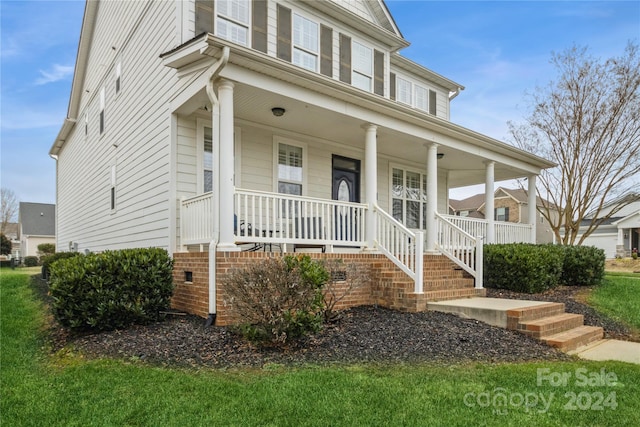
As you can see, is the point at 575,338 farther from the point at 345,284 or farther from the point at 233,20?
the point at 233,20

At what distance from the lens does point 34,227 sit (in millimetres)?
39219

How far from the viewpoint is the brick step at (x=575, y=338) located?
5539mm

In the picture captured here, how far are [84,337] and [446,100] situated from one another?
1278 centimetres

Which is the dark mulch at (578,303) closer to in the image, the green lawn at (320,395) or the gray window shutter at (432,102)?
the green lawn at (320,395)

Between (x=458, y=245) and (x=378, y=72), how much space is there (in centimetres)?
517

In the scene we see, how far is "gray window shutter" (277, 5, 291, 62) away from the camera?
30.8ft

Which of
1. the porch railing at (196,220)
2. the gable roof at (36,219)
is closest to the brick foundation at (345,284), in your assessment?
the porch railing at (196,220)

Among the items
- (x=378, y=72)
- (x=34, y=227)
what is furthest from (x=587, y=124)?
(x=34, y=227)

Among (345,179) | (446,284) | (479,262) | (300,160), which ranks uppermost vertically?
(300,160)

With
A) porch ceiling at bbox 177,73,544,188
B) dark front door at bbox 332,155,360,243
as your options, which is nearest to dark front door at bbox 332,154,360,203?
dark front door at bbox 332,155,360,243

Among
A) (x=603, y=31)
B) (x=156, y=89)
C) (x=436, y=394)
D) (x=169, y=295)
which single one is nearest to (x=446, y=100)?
(x=603, y=31)

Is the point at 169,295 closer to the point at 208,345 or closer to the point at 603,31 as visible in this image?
the point at 208,345

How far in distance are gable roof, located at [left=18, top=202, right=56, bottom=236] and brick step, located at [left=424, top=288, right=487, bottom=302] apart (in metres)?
41.8

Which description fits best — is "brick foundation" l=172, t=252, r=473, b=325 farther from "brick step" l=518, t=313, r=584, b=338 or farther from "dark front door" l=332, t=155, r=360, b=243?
"dark front door" l=332, t=155, r=360, b=243
